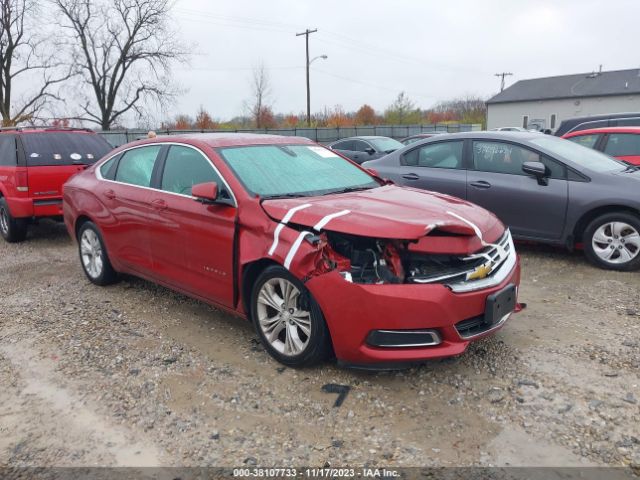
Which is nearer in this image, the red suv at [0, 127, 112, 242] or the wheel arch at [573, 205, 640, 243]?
the wheel arch at [573, 205, 640, 243]

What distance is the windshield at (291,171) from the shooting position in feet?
12.7

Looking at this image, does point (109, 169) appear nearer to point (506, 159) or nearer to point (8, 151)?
point (8, 151)


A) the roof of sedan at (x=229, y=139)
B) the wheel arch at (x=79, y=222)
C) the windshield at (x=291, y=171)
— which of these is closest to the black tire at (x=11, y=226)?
the wheel arch at (x=79, y=222)

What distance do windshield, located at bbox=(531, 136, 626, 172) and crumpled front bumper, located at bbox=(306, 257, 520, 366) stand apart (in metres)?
3.55

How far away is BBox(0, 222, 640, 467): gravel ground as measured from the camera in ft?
8.83

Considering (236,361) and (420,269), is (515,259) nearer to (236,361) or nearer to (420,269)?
(420,269)

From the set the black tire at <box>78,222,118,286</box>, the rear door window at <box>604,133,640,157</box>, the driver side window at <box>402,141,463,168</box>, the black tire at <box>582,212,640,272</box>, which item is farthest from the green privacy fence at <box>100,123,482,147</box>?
the black tire at <box>582,212,640,272</box>

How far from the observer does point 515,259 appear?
3738 millimetres

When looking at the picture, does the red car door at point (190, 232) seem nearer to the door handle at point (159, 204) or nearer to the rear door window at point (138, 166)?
the door handle at point (159, 204)

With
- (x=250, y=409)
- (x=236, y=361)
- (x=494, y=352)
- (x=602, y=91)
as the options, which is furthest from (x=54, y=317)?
(x=602, y=91)

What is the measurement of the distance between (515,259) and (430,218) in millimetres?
907

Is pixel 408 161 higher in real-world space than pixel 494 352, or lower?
higher

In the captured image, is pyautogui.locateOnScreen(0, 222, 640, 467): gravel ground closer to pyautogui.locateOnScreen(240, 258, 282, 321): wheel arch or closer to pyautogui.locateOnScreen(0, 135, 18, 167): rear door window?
pyautogui.locateOnScreen(240, 258, 282, 321): wheel arch

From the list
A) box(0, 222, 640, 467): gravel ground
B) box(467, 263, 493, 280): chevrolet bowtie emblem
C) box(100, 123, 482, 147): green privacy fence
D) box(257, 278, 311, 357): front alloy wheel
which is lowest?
box(0, 222, 640, 467): gravel ground
